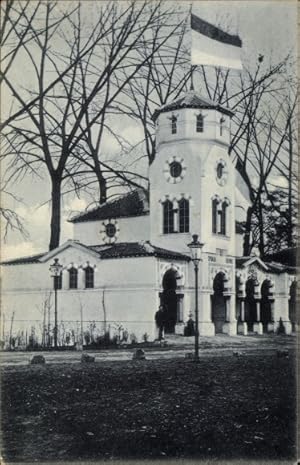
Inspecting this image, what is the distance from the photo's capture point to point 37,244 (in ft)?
31.1

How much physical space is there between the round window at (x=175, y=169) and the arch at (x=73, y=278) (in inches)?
136

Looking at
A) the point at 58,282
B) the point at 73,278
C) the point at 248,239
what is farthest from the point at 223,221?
the point at 58,282

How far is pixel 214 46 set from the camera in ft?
29.9

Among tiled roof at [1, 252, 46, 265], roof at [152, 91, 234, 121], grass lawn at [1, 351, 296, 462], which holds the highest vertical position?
roof at [152, 91, 234, 121]

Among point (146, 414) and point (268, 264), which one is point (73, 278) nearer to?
point (268, 264)

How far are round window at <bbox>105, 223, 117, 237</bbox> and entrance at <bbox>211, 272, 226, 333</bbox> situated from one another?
2933mm

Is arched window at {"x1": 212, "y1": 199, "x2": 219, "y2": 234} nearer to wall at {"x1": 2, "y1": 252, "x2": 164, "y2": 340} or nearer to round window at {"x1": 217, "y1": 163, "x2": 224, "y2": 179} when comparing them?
round window at {"x1": 217, "y1": 163, "x2": 224, "y2": 179}

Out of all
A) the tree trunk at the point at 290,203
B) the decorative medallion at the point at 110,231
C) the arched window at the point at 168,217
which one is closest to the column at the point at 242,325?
the arched window at the point at 168,217

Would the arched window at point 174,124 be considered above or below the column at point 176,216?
above

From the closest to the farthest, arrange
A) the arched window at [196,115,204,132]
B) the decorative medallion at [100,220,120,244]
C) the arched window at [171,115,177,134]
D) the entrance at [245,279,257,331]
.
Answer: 1. the arched window at [171,115,177,134]
2. the entrance at [245,279,257,331]
3. the arched window at [196,115,204,132]
4. the decorative medallion at [100,220,120,244]

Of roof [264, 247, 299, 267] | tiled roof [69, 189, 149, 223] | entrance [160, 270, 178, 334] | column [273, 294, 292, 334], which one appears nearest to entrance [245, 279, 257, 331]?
column [273, 294, 292, 334]

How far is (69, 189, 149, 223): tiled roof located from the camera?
1301 cm

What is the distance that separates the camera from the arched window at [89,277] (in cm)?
1196

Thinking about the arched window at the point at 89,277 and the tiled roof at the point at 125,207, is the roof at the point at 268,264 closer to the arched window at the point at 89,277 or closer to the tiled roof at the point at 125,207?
the tiled roof at the point at 125,207
